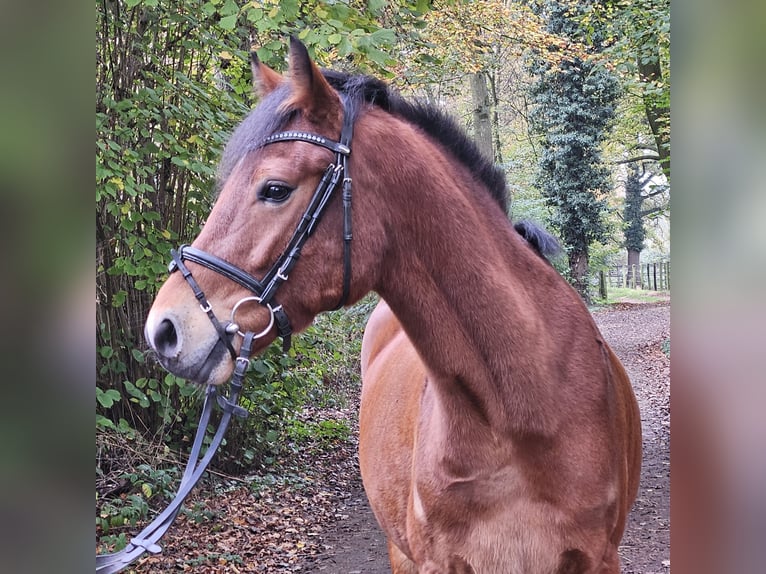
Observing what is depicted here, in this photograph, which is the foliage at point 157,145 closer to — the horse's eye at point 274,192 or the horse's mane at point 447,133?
the horse's mane at point 447,133

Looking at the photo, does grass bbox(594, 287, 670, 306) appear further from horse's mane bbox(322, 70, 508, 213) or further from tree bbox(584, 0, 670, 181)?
horse's mane bbox(322, 70, 508, 213)

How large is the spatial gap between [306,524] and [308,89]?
14.7 feet

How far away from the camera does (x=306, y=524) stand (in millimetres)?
5328

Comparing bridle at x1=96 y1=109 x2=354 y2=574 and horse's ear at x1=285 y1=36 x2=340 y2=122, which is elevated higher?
horse's ear at x1=285 y1=36 x2=340 y2=122

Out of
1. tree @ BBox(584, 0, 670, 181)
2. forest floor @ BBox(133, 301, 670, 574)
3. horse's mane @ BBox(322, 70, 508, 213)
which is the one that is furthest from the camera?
tree @ BBox(584, 0, 670, 181)

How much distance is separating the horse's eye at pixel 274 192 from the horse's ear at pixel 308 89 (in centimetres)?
24

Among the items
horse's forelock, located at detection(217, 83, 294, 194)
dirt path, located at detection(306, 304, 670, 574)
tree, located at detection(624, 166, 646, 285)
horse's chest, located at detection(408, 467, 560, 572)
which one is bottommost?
dirt path, located at detection(306, 304, 670, 574)

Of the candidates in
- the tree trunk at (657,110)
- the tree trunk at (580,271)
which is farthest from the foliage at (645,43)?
the tree trunk at (580,271)

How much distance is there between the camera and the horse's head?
5.11 feet

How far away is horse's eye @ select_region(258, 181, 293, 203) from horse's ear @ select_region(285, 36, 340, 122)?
0.78ft

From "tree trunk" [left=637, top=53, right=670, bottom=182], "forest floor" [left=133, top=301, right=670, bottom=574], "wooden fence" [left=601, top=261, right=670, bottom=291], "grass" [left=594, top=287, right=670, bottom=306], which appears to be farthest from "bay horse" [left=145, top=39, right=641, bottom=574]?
"wooden fence" [left=601, top=261, right=670, bottom=291]

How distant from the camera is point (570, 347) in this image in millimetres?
1965

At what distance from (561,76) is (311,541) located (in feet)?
33.8

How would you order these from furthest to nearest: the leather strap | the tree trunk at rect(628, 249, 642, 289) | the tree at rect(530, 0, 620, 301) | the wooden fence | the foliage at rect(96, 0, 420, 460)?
the tree trunk at rect(628, 249, 642, 289)
the wooden fence
the tree at rect(530, 0, 620, 301)
the foliage at rect(96, 0, 420, 460)
the leather strap
